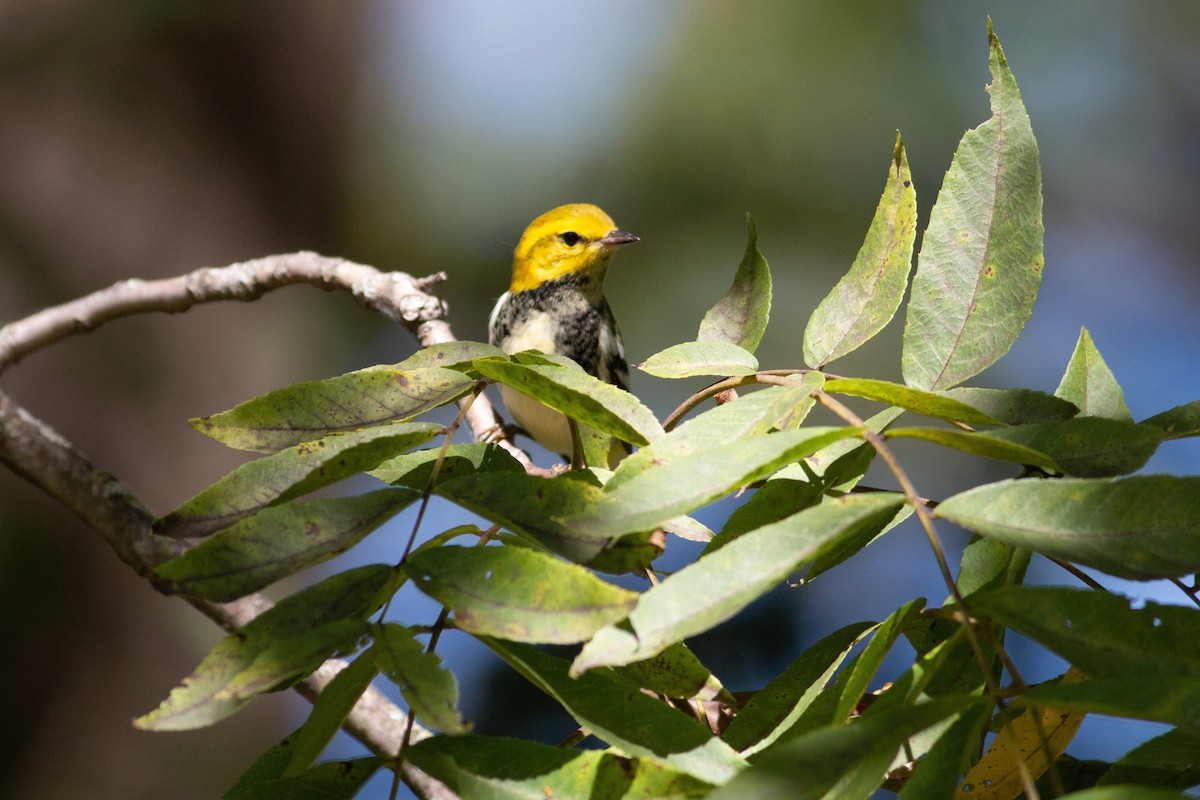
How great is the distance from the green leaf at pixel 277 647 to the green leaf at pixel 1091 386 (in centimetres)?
65

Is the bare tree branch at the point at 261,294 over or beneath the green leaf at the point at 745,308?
over

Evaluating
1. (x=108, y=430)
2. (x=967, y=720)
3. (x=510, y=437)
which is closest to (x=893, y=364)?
(x=510, y=437)

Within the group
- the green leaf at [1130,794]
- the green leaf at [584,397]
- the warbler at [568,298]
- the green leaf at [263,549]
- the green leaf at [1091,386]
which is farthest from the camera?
the warbler at [568,298]

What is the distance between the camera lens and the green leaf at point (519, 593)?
69 cm

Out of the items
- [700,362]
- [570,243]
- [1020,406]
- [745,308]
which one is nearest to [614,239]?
[570,243]

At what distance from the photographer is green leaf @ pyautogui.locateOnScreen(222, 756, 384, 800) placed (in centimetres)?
81

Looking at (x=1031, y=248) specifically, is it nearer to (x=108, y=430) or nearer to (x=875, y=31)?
(x=108, y=430)

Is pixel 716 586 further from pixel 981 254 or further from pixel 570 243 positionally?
pixel 570 243

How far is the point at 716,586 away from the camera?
2.19 ft

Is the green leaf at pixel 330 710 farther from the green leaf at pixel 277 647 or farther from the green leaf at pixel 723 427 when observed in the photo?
the green leaf at pixel 723 427

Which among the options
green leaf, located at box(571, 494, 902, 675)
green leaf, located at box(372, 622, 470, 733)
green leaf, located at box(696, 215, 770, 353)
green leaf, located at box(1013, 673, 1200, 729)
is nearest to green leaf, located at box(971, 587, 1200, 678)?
green leaf, located at box(1013, 673, 1200, 729)

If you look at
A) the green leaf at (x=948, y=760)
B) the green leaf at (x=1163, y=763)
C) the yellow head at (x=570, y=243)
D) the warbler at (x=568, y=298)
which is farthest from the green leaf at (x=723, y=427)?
the yellow head at (x=570, y=243)

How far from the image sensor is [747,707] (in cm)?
92

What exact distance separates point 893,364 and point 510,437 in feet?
9.09
